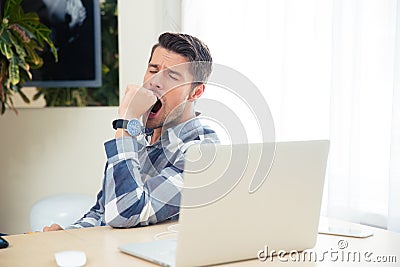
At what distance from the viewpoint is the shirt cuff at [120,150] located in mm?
1708

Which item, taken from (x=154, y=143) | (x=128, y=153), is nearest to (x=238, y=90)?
(x=154, y=143)

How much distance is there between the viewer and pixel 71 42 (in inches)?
131

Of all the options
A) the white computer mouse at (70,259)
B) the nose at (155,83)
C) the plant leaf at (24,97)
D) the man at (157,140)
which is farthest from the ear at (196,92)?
the plant leaf at (24,97)

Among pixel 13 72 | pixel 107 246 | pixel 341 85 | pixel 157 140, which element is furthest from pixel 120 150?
pixel 13 72

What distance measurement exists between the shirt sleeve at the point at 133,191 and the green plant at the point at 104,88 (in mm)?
1672

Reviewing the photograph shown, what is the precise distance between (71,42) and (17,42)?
0.36 m

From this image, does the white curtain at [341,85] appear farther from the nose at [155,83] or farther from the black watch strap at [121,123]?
the black watch strap at [121,123]

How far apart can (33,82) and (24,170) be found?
46cm

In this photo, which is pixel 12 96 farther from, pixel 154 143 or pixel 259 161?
pixel 259 161

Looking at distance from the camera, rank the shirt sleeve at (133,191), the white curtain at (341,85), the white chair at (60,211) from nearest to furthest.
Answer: the shirt sleeve at (133,191), the white curtain at (341,85), the white chair at (60,211)

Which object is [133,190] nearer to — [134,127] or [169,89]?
[134,127]

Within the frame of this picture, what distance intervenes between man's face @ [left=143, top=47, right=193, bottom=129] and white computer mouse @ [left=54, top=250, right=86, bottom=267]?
24.2 inches

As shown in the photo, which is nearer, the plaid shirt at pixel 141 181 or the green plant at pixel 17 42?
the plaid shirt at pixel 141 181

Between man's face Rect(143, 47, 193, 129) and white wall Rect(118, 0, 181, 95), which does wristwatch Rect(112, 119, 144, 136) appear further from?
white wall Rect(118, 0, 181, 95)
